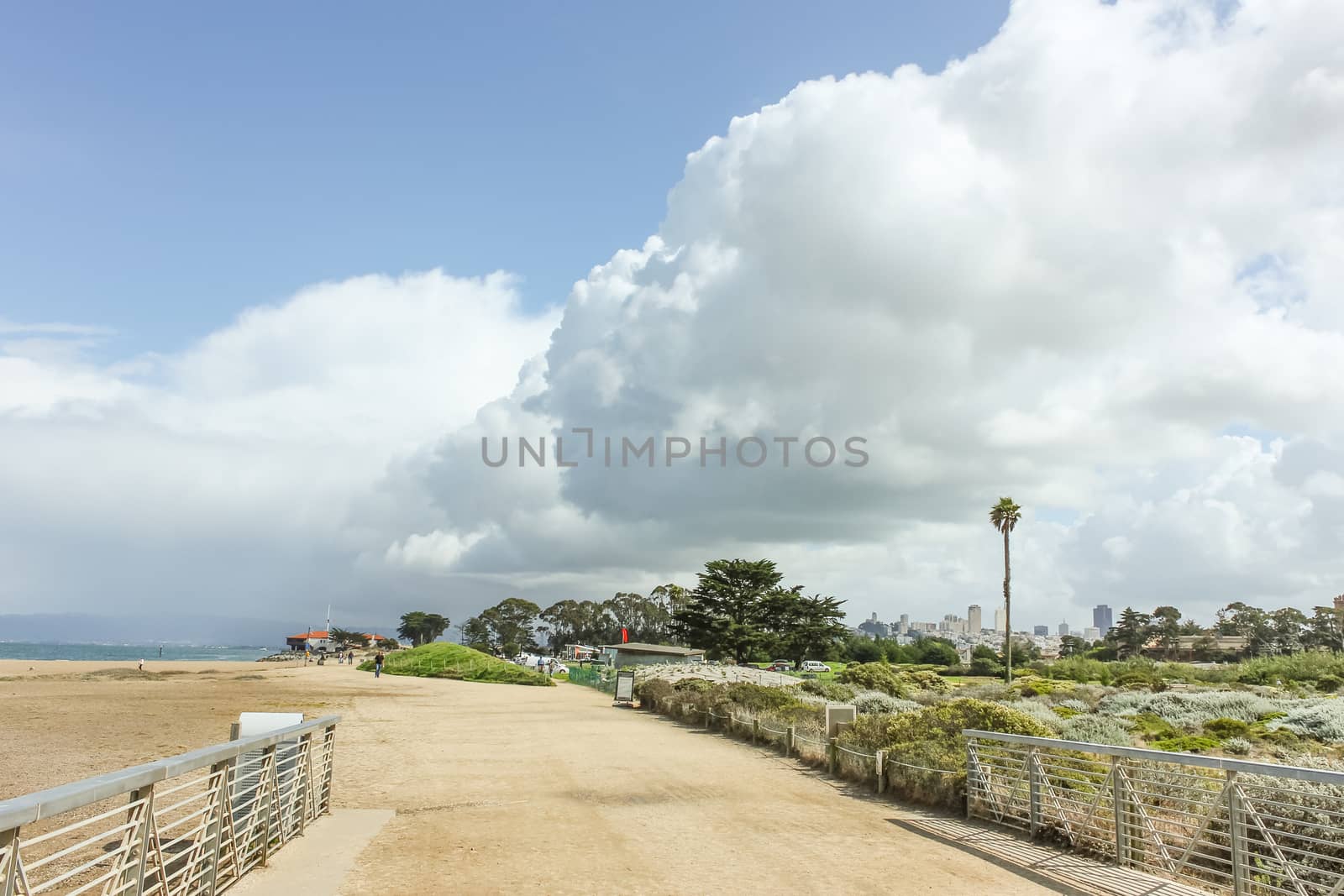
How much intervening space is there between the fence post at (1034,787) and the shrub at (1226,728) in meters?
13.6

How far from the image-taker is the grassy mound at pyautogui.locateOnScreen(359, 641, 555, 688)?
55.0 m

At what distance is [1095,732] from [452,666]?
47.8m

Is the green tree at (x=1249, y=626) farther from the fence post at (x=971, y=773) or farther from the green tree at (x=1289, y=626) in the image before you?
the fence post at (x=971, y=773)

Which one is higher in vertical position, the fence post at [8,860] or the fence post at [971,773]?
the fence post at [8,860]

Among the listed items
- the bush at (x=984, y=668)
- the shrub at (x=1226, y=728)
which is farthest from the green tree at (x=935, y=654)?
the shrub at (x=1226, y=728)

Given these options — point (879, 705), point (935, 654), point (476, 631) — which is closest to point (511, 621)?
point (476, 631)

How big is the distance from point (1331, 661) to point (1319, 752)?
95.8 feet

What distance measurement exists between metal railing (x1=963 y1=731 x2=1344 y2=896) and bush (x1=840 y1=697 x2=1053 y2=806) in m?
0.70

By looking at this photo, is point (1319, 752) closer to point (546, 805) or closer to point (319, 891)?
point (546, 805)

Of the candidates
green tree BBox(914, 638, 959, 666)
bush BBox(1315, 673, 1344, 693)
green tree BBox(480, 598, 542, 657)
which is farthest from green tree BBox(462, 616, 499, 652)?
bush BBox(1315, 673, 1344, 693)

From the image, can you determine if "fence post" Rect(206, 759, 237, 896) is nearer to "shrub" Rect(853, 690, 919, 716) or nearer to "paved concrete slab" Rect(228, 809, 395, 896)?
"paved concrete slab" Rect(228, 809, 395, 896)

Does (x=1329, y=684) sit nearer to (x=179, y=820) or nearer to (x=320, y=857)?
(x=320, y=857)

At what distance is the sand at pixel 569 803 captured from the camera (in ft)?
26.2

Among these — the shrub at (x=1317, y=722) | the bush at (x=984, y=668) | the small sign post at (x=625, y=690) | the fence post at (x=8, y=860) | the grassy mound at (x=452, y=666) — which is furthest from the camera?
the bush at (x=984, y=668)
